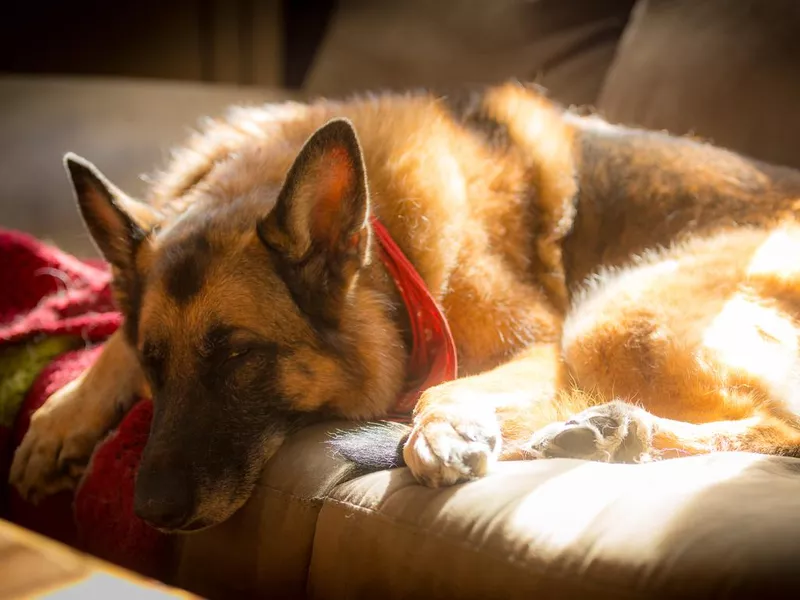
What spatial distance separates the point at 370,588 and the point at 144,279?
0.84 metres

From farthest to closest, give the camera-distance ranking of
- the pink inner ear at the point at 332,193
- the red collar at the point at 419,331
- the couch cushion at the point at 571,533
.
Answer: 1. the red collar at the point at 419,331
2. the pink inner ear at the point at 332,193
3. the couch cushion at the point at 571,533

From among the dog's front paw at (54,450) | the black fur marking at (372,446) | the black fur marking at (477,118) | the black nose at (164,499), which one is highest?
the black fur marking at (477,118)

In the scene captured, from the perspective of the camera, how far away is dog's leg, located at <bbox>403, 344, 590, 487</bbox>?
3.88 feet

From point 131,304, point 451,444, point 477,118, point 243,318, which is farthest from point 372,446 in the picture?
point 477,118

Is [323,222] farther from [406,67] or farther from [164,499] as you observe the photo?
[406,67]

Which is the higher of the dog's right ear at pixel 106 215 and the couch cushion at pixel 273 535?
the dog's right ear at pixel 106 215

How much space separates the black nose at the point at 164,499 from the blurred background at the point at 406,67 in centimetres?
155

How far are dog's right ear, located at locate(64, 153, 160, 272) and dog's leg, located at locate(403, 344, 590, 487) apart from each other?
2.43 ft

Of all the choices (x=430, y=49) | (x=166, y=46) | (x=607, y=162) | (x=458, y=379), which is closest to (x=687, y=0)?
(x=607, y=162)

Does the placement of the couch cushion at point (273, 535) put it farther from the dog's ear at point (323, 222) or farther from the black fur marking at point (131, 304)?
the black fur marking at point (131, 304)

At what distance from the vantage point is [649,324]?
1.54 m

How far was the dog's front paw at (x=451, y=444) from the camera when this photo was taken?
1.16 m

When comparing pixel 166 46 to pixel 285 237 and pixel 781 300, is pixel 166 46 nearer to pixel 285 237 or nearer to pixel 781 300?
pixel 285 237

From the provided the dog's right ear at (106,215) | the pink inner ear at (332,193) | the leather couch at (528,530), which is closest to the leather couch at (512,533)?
the leather couch at (528,530)
